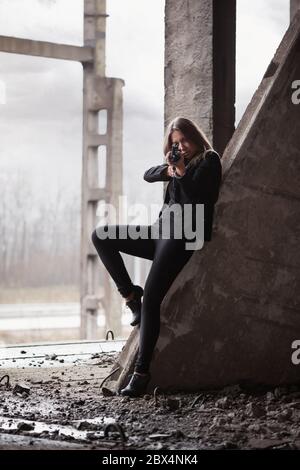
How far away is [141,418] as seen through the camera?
442 centimetres

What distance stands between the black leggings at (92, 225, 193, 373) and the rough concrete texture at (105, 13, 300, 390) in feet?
0.42

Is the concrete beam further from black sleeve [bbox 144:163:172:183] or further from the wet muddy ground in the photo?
black sleeve [bbox 144:163:172:183]

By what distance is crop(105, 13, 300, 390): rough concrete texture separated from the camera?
5.16 metres

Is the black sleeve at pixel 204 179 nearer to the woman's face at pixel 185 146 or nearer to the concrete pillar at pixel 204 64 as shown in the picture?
the woman's face at pixel 185 146

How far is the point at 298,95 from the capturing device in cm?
521

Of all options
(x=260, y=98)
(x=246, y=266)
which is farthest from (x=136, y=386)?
(x=260, y=98)

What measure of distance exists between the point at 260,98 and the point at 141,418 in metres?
2.46

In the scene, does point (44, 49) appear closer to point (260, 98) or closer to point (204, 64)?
point (204, 64)

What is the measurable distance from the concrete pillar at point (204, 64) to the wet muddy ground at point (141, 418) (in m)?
2.38

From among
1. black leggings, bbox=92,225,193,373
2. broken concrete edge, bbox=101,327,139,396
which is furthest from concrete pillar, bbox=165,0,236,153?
broken concrete edge, bbox=101,327,139,396

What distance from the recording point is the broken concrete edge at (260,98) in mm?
5160
